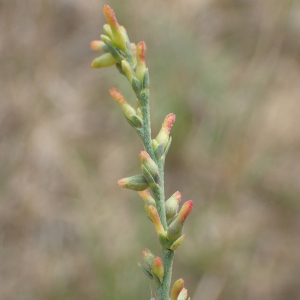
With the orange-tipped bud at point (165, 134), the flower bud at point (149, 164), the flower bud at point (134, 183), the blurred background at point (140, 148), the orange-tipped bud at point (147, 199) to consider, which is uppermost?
the orange-tipped bud at point (165, 134)

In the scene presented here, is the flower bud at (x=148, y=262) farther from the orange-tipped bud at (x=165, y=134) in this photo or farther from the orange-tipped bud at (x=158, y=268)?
the orange-tipped bud at (x=165, y=134)

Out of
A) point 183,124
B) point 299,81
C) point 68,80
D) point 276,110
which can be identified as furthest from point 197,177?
point 68,80

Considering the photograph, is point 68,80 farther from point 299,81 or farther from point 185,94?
point 299,81

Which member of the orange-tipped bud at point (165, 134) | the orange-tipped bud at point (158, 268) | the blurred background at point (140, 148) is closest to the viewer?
the orange-tipped bud at point (158, 268)

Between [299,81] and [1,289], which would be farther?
[299,81]

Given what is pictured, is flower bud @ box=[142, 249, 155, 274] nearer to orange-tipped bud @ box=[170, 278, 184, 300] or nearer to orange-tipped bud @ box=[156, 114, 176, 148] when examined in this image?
orange-tipped bud @ box=[170, 278, 184, 300]

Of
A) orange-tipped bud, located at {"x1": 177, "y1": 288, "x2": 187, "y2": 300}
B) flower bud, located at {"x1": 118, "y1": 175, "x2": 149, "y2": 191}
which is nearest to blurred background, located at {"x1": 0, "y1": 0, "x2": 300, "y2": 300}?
orange-tipped bud, located at {"x1": 177, "y1": 288, "x2": 187, "y2": 300}

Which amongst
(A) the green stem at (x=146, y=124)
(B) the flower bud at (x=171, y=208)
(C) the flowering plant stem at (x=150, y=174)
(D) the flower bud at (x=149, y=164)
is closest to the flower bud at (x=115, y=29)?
(C) the flowering plant stem at (x=150, y=174)
